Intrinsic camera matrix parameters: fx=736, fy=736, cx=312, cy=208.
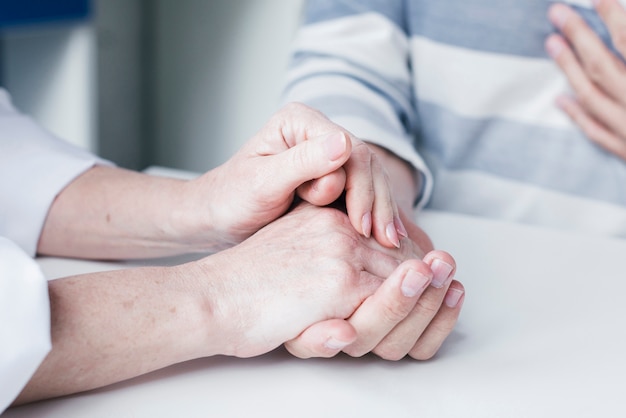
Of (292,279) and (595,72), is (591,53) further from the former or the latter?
(292,279)

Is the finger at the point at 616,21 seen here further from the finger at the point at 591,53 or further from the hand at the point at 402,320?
the hand at the point at 402,320

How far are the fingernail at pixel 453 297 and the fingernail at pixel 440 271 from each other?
0.02 metres

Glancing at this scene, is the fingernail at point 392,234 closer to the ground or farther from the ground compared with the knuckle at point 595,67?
closer to the ground

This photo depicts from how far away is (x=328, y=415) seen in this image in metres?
0.43

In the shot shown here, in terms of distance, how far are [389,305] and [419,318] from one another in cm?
3

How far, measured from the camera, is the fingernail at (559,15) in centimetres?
84

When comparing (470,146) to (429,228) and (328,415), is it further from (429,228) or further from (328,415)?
(328,415)

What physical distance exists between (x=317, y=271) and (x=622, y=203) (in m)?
0.50

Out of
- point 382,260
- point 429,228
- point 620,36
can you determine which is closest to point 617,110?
point 620,36

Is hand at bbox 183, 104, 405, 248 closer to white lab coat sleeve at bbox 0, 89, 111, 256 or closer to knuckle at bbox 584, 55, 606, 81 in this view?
white lab coat sleeve at bbox 0, 89, 111, 256

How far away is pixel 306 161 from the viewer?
53 centimetres

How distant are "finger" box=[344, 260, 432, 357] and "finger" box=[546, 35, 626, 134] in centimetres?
44

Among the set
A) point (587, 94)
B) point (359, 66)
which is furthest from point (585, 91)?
point (359, 66)

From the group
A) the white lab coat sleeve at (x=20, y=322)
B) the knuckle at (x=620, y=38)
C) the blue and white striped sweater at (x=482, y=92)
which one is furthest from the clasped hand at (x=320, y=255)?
the knuckle at (x=620, y=38)
